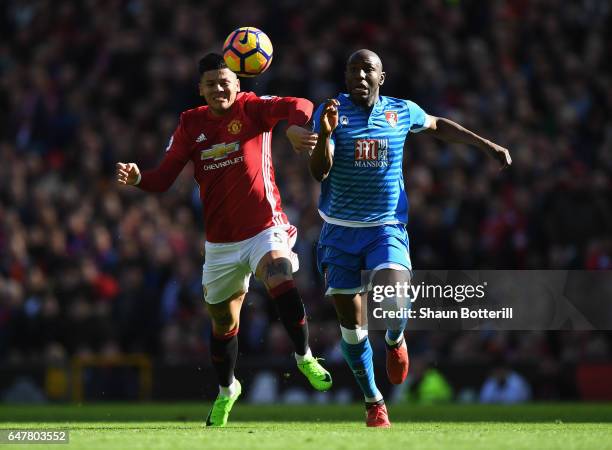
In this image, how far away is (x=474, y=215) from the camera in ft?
54.2

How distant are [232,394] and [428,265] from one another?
18.9ft

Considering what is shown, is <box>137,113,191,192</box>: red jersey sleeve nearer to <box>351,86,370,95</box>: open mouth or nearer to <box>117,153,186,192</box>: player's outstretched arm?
<box>117,153,186,192</box>: player's outstretched arm

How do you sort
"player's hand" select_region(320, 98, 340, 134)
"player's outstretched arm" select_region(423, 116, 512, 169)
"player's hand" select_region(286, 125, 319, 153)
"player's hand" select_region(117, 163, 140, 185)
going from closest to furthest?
1. "player's hand" select_region(320, 98, 340, 134)
2. "player's hand" select_region(286, 125, 319, 153)
3. "player's hand" select_region(117, 163, 140, 185)
4. "player's outstretched arm" select_region(423, 116, 512, 169)

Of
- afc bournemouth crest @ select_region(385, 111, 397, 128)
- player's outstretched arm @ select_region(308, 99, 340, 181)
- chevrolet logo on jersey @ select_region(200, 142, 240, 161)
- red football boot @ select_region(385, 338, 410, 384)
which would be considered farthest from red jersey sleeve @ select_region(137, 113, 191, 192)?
red football boot @ select_region(385, 338, 410, 384)

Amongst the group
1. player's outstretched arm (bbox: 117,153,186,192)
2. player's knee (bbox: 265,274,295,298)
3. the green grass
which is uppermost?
player's outstretched arm (bbox: 117,153,186,192)

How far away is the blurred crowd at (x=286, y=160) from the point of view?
16078mm

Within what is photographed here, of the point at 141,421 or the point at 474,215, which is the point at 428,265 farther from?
the point at 141,421

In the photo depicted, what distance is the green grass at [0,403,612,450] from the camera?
26.2ft

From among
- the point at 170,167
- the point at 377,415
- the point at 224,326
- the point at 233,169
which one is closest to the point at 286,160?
the point at 224,326

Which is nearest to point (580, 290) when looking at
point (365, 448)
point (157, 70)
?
point (365, 448)

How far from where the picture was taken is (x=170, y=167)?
1035 cm

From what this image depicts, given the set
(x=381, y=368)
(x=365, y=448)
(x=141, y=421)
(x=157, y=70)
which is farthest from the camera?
(x=157, y=70)

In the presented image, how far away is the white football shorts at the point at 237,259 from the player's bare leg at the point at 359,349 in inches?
20.8

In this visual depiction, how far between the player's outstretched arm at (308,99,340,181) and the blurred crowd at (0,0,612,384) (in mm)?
6322
